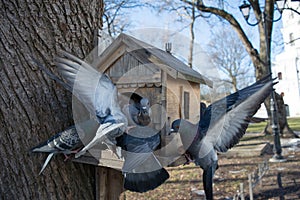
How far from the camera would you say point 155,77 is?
1.23 metres

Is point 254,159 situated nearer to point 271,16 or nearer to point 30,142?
point 271,16

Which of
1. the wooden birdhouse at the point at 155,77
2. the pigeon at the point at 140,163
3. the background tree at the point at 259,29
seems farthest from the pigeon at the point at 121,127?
the background tree at the point at 259,29

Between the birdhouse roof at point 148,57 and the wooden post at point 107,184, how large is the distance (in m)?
0.45

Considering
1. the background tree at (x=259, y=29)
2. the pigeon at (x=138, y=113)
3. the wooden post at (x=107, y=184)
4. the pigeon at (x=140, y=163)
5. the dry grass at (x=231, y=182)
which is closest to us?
the pigeon at (x=140, y=163)

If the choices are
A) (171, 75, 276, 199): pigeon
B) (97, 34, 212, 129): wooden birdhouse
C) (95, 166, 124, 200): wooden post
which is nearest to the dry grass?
(95, 166, 124, 200): wooden post

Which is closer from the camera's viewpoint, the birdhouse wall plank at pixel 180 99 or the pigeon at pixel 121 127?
the pigeon at pixel 121 127

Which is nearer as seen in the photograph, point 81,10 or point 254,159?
point 81,10

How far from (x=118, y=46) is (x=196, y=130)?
1.99 ft

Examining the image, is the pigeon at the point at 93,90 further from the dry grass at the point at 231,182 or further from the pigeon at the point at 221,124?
the dry grass at the point at 231,182

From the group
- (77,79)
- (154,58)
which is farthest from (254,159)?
(77,79)

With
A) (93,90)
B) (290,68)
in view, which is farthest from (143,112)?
(290,68)

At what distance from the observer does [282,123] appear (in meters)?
8.85

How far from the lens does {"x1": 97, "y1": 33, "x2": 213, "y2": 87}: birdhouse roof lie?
3.88ft

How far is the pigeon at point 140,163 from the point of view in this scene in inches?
29.9
